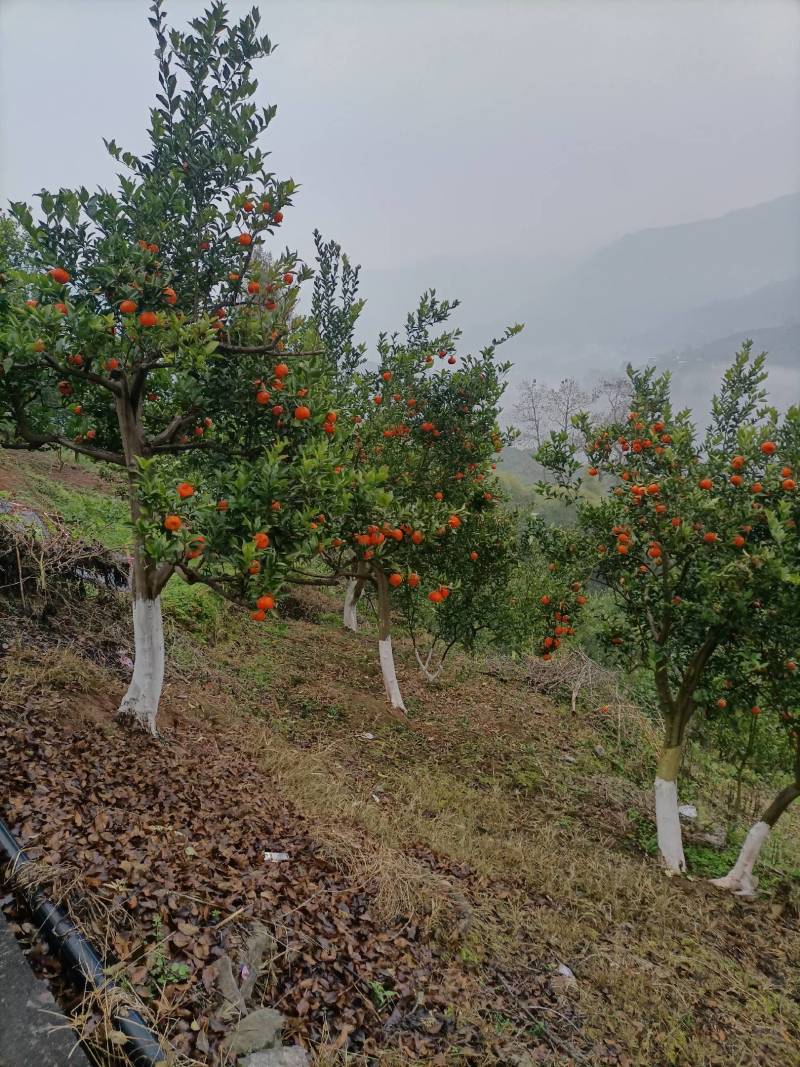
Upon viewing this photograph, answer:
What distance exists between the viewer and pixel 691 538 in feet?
19.4

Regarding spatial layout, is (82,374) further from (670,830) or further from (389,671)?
(670,830)

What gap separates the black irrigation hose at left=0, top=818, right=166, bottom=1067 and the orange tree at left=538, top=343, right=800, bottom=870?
17.5 ft

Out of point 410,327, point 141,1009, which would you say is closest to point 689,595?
point 141,1009

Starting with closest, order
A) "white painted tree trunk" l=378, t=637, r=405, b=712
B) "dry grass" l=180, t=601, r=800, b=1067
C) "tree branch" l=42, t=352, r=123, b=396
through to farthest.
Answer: "dry grass" l=180, t=601, r=800, b=1067 < "tree branch" l=42, t=352, r=123, b=396 < "white painted tree trunk" l=378, t=637, r=405, b=712

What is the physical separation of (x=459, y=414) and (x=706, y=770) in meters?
9.18

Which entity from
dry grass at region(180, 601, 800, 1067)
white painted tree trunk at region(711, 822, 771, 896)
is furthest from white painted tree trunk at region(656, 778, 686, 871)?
white painted tree trunk at region(711, 822, 771, 896)

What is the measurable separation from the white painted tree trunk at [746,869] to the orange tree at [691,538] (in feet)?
1.88

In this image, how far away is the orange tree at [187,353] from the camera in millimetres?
4371

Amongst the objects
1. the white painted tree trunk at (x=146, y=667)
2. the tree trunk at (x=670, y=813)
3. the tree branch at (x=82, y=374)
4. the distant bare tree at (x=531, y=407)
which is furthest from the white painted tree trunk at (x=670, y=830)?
the distant bare tree at (x=531, y=407)

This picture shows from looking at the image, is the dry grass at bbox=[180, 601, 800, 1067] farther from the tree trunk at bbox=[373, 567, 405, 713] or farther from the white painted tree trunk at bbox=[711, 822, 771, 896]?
the tree trunk at bbox=[373, 567, 405, 713]

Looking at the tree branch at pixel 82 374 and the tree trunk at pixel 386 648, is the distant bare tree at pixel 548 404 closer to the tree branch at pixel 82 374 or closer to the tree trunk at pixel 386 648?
the tree trunk at pixel 386 648

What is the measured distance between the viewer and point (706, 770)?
452 inches

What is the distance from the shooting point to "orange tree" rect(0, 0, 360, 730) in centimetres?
437

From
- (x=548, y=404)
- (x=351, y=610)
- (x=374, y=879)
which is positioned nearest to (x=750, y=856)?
(x=374, y=879)
